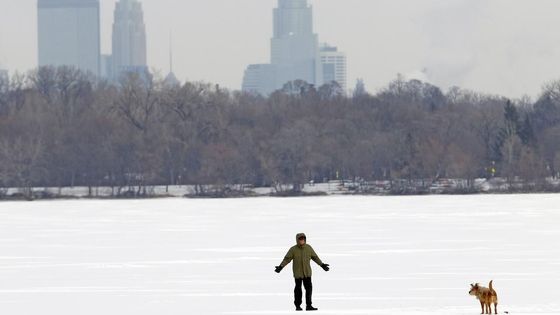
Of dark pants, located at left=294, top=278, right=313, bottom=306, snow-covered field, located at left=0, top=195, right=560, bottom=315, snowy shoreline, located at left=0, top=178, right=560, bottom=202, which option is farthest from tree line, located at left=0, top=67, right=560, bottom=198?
dark pants, located at left=294, top=278, right=313, bottom=306

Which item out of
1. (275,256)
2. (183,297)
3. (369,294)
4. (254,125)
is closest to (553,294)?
(369,294)

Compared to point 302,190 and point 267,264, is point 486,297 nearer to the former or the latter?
point 267,264

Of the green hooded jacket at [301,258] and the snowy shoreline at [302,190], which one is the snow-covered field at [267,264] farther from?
the snowy shoreline at [302,190]

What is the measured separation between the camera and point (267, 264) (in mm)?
33469

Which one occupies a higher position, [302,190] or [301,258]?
[302,190]

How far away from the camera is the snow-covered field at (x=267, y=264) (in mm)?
25094

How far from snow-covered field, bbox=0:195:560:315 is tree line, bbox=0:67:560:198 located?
181 feet

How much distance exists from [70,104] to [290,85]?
43.0 m

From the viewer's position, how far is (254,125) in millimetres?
129375

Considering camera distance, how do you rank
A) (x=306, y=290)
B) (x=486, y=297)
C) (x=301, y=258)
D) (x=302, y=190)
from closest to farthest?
(x=486, y=297)
(x=301, y=258)
(x=306, y=290)
(x=302, y=190)

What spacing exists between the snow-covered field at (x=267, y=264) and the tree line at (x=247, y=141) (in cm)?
5519

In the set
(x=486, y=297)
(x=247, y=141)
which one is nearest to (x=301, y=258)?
(x=486, y=297)

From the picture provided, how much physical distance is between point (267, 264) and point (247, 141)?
86446mm

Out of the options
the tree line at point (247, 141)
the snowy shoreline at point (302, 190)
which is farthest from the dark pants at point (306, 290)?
the tree line at point (247, 141)
